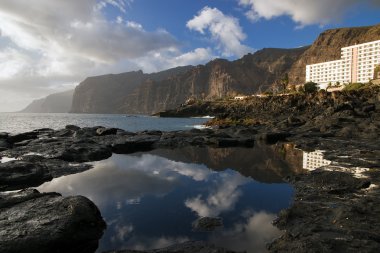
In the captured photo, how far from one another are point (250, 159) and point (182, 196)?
1308 cm

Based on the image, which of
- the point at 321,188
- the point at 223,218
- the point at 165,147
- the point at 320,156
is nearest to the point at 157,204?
the point at 223,218

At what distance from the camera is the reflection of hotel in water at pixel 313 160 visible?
23161 mm

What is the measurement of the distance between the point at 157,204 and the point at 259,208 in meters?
4.85

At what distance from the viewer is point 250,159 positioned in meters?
28.0

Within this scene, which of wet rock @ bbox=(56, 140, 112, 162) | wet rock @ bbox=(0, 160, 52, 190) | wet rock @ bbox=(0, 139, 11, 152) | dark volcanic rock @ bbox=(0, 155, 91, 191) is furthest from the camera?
wet rock @ bbox=(0, 139, 11, 152)

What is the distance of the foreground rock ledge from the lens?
30.9ft

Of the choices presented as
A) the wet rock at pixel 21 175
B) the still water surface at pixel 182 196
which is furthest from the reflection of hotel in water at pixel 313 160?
the wet rock at pixel 21 175

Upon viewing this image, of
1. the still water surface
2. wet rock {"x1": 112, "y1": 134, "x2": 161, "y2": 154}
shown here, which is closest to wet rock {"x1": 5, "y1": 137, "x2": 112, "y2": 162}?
the still water surface

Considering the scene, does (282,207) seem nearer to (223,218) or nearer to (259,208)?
(259,208)

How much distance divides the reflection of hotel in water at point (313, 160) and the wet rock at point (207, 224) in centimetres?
1271

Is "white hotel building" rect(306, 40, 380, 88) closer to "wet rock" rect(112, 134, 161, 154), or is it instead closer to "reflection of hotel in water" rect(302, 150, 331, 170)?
"reflection of hotel in water" rect(302, 150, 331, 170)

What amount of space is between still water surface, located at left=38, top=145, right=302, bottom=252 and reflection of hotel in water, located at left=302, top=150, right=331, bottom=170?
107cm

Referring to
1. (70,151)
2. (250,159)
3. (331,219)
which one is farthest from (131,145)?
(331,219)

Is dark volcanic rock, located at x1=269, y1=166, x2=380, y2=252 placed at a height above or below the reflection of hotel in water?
above
